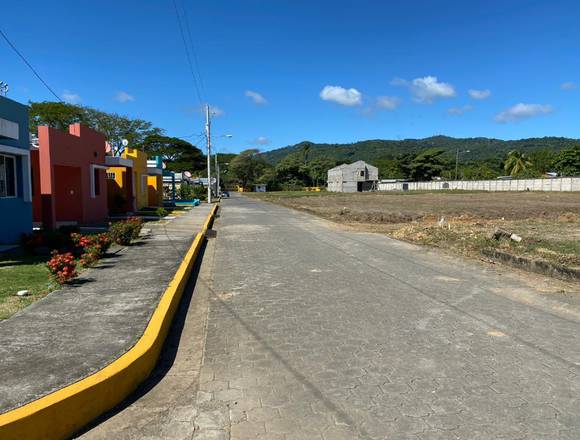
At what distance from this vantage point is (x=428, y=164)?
117 metres

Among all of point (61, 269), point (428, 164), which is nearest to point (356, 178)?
point (428, 164)

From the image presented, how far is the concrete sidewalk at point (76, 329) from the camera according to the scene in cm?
405

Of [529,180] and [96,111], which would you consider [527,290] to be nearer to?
[96,111]

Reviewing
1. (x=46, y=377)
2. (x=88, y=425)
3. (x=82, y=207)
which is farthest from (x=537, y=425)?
(x=82, y=207)

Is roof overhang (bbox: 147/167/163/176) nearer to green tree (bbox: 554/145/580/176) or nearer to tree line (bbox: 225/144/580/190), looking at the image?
tree line (bbox: 225/144/580/190)

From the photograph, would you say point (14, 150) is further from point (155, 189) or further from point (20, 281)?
point (155, 189)

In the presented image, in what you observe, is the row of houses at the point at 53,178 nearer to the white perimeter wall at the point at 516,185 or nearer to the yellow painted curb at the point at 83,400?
the yellow painted curb at the point at 83,400

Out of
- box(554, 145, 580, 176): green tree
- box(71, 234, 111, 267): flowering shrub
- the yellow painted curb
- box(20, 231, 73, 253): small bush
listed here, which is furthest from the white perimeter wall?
the yellow painted curb

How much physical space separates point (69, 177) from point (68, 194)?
72 centimetres

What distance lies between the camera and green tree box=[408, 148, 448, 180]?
117000 mm

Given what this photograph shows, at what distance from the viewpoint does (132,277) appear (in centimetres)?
873

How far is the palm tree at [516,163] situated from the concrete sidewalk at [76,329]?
107m

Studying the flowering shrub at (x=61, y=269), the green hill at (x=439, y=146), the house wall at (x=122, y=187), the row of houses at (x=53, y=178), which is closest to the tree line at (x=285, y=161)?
the green hill at (x=439, y=146)

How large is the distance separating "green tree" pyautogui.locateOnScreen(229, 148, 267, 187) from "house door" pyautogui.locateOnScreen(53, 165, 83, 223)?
116 meters
